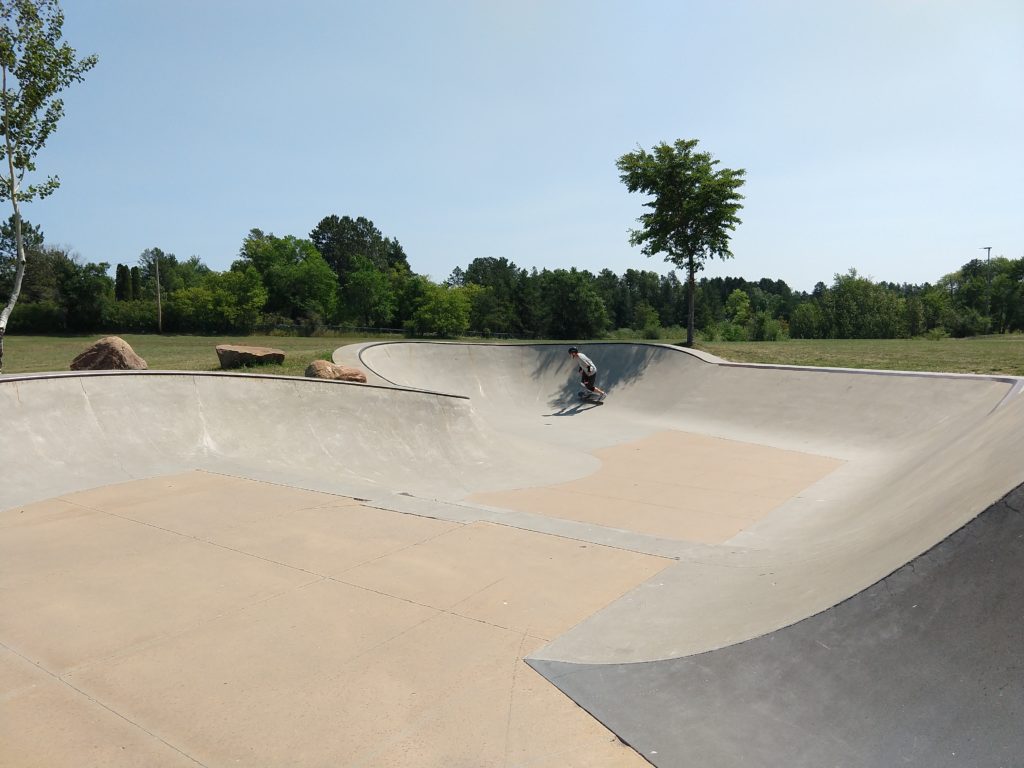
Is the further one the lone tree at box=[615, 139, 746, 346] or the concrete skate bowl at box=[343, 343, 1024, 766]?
the lone tree at box=[615, 139, 746, 346]

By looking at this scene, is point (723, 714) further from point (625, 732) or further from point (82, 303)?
point (82, 303)

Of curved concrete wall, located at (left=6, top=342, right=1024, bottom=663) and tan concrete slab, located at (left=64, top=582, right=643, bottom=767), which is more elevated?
curved concrete wall, located at (left=6, top=342, right=1024, bottom=663)

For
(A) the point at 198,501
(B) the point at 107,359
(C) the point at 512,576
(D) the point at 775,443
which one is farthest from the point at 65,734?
(B) the point at 107,359

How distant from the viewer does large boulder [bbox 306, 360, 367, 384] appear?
45.8ft

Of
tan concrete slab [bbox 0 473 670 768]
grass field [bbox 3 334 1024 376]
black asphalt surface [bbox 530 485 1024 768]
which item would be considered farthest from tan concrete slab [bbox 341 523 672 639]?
grass field [bbox 3 334 1024 376]

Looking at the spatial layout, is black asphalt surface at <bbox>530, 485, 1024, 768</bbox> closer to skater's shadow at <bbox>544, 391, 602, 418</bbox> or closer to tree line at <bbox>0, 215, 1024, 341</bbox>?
skater's shadow at <bbox>544, 391, 602, 418</bbox>

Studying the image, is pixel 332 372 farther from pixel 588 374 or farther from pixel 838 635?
pixel 838 635

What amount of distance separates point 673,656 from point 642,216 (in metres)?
20.5

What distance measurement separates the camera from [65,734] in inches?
118

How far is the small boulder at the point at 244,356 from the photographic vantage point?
1512 centimetres

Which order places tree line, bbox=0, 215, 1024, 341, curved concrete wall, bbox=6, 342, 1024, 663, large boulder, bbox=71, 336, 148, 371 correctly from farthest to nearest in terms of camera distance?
tree line, bbox=0, 215, 1024, 341 < large boulder, bbox=71, 336, 148, 371 < curved concrete wall, bbox=6, 342, 1024, 663

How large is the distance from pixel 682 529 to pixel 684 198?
57.1ft

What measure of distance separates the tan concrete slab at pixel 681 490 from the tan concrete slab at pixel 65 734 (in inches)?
197

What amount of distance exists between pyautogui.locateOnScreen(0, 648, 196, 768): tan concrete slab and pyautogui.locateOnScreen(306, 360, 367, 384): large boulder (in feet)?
35.2
